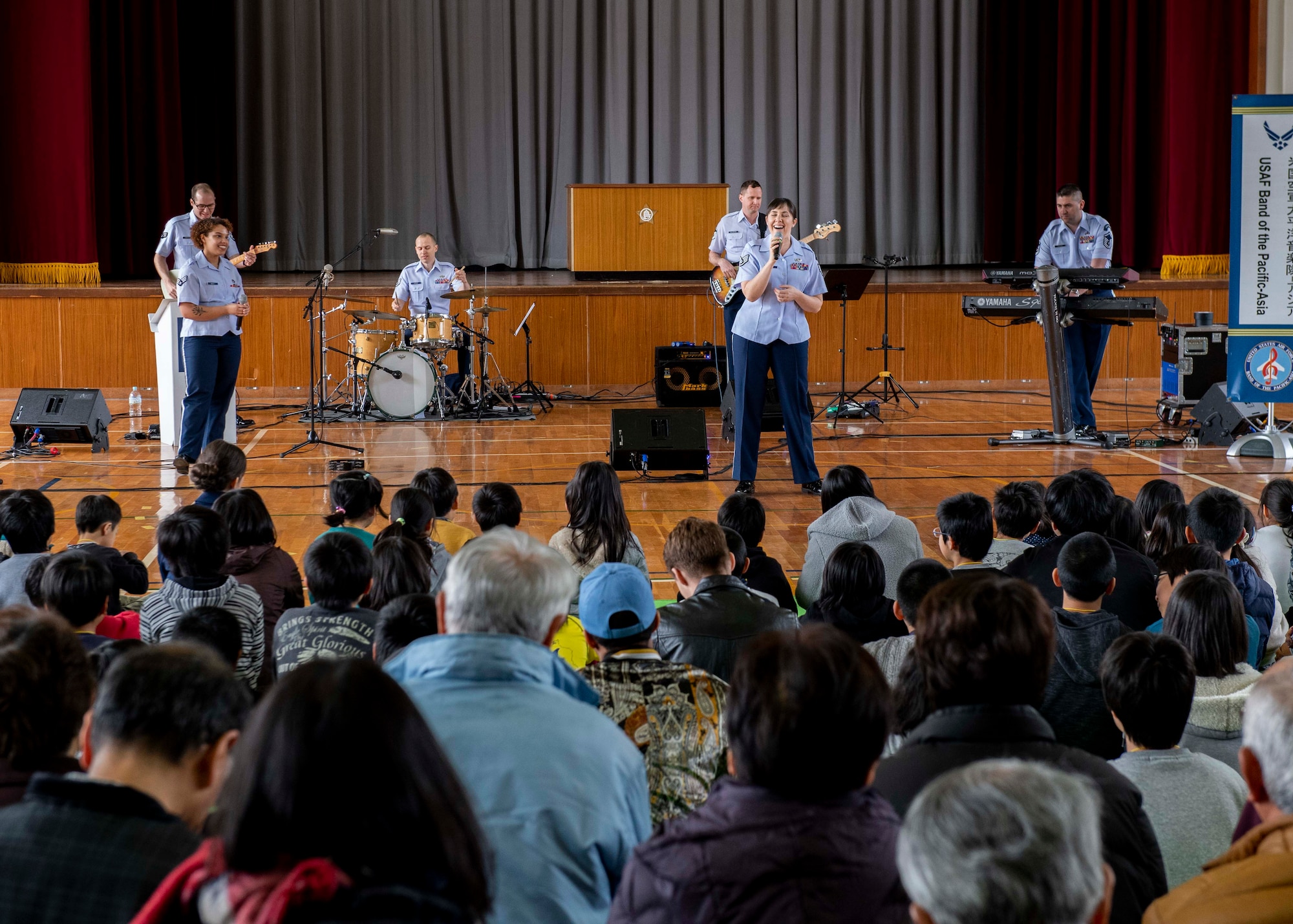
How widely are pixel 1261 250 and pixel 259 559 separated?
6.13 metres

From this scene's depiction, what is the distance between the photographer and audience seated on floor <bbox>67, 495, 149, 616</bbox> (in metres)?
3.98

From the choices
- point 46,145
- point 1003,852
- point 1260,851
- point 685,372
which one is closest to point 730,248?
point 685,372

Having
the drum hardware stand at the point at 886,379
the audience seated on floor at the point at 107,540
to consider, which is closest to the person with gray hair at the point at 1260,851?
the audience seated on floor at the point at 107,540

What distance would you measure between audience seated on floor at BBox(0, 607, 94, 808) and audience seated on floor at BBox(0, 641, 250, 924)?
0.53 feet

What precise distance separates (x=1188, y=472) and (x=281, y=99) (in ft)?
34.9

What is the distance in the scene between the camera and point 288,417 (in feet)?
36.0

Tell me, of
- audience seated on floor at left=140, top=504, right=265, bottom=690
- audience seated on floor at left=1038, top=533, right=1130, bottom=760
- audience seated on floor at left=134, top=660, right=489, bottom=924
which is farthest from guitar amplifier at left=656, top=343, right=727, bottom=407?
audience seated on floor at left=134, top=660, right=489, bottom=924

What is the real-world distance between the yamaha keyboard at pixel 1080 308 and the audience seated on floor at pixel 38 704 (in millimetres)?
7747

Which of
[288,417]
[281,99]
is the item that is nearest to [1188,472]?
[288,417]

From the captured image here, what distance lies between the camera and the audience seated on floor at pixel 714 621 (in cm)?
301

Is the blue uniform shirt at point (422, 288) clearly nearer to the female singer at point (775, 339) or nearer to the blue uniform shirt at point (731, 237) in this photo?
the blue uniform shirt at point (731, 237)

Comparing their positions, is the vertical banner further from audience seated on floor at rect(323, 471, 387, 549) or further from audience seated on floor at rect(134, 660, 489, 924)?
audience seated on floor at rect(134, 660, 489, 924)

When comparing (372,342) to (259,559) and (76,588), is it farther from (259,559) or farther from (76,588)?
(76,588)

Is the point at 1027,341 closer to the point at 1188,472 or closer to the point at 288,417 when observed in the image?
the point at 1188,472
